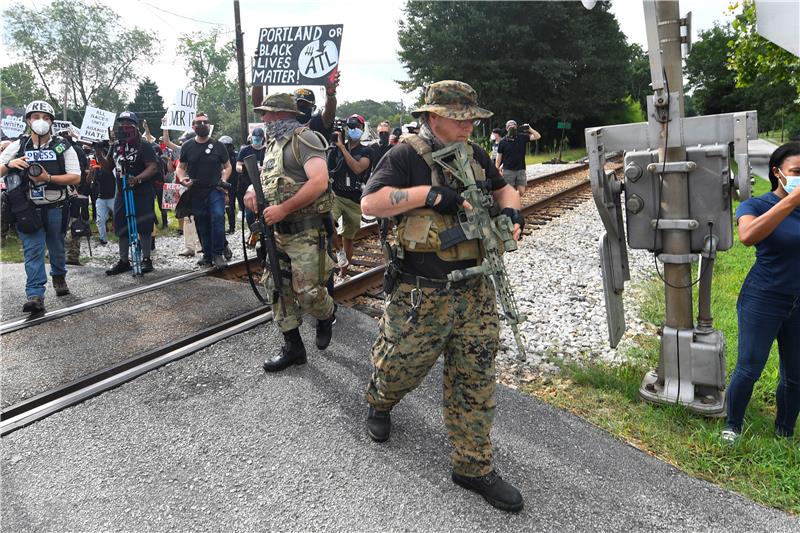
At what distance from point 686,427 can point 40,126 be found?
6648mm

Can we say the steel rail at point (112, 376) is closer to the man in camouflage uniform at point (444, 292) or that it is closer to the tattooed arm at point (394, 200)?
the man in camouflage uniform at point (444, 292)

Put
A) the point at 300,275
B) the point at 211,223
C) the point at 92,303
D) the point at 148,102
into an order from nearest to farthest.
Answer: the point at 300,275 → the point at 92,303 → the point at 211,223 → the point at 148,102

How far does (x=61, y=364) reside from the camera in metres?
4.15

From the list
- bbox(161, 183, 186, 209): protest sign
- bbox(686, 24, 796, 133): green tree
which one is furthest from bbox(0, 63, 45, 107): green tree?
bbox(686, 24, 796, 133): green tree

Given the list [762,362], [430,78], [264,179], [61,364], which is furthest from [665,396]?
[430,78]

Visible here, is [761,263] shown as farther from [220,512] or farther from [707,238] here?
[220,512]

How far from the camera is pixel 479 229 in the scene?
8.99 ft

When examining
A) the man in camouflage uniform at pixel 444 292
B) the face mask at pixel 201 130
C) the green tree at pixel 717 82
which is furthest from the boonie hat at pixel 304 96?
the green tree at pixel 717 82

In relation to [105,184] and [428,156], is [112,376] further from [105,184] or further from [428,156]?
[105,184]

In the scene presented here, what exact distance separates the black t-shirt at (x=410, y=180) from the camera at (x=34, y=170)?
178 inches

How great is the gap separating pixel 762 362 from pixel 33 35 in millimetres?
58195

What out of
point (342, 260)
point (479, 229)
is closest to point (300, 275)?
point (479, 229)

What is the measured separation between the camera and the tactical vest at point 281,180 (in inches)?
159

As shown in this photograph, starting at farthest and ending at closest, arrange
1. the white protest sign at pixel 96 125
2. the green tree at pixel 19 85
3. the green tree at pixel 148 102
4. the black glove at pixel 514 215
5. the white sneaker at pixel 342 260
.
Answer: the green tree at pixel 148 102, the green tree at pixel 19 85, the white protest sign at pixel 96 125, the white sneaker at pixel 342 260, the black glove at pixel 514 215
